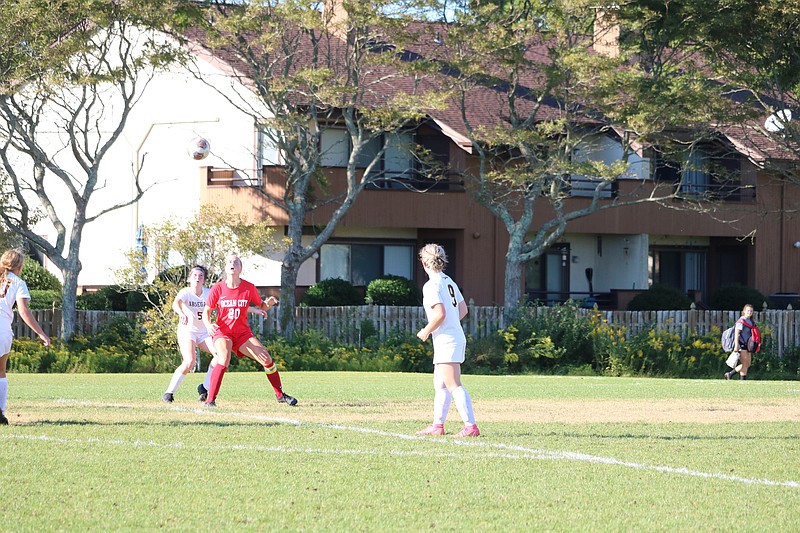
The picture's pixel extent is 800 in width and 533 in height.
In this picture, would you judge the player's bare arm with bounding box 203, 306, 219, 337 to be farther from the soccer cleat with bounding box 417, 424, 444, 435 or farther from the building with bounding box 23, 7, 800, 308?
the building with bounding box 23, 7, 800, 308

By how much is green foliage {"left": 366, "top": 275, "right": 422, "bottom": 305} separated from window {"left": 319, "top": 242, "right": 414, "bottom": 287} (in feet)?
10.7

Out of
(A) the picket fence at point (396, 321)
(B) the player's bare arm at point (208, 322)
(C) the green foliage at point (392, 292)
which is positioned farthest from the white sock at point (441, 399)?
(C) the green foliage at point (392, 292)

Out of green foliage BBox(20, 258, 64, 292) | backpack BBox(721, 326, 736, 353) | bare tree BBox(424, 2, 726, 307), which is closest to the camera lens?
backpack BBox(721, 326, 736, 353)

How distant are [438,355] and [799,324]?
22.8m

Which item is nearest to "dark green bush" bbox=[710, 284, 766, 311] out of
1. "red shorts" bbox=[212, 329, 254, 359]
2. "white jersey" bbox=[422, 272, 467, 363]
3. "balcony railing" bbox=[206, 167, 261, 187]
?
"balcony railing" bbox=[206, 167, 261, 187]

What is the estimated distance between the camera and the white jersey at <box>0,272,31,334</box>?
12461mm

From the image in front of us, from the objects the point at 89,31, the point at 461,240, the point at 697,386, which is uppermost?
the point at 89,31

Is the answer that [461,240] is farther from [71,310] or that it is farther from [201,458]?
[201,458]

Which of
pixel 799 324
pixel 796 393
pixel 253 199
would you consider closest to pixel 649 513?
pixel 796 393

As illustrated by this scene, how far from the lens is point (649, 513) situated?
7824mm

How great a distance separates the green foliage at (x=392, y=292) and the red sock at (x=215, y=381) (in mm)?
18993

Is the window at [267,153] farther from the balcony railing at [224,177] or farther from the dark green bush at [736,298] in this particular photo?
the dark green bush at [736,298]

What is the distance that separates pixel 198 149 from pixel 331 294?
568 cm

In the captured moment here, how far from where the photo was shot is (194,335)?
53.4ft
